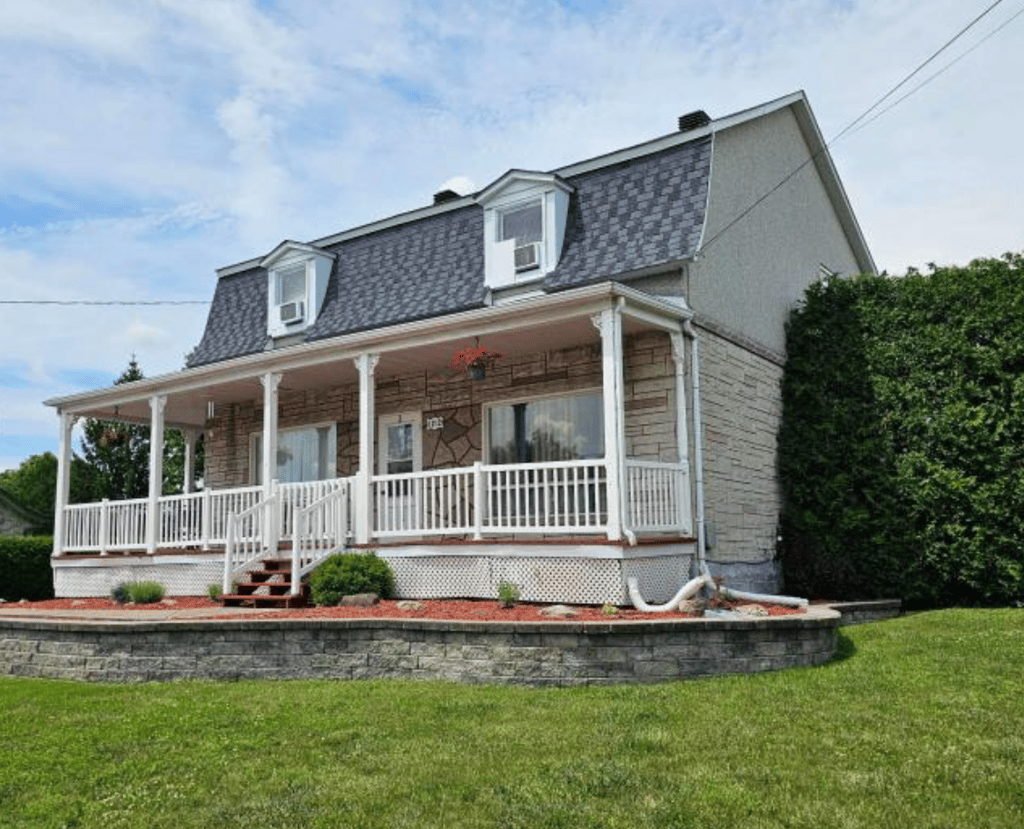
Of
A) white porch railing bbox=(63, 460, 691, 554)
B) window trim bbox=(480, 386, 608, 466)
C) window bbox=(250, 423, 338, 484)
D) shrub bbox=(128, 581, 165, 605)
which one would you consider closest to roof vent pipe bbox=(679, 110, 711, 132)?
window trim bbox=(480, 386, 608, 466)

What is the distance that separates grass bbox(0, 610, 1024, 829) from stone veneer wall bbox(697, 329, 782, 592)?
3.67m

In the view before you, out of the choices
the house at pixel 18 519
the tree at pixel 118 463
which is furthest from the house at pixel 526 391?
the tree at pixel 118 463

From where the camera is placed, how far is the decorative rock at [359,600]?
A: 10.1m

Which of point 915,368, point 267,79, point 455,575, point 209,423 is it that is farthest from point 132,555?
point 915,368

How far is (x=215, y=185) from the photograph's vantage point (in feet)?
42.3

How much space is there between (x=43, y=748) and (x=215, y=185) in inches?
347

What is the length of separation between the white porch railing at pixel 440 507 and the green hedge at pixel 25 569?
292 cm

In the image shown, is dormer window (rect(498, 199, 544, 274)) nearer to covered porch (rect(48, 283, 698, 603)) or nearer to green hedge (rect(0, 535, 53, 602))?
covered porch (rect(48, 283, 698, 603))

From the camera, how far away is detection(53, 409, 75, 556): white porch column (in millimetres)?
14945

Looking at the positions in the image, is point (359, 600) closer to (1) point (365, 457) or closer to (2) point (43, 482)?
(1) point (365, 457)

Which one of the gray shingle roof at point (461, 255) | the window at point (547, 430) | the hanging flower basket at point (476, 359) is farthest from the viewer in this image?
the window at point (547, 430)

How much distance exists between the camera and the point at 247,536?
39.3 ft

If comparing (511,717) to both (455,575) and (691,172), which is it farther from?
(691,172)

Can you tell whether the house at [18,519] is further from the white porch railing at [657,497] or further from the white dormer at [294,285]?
the white porch railing at [657,497]
